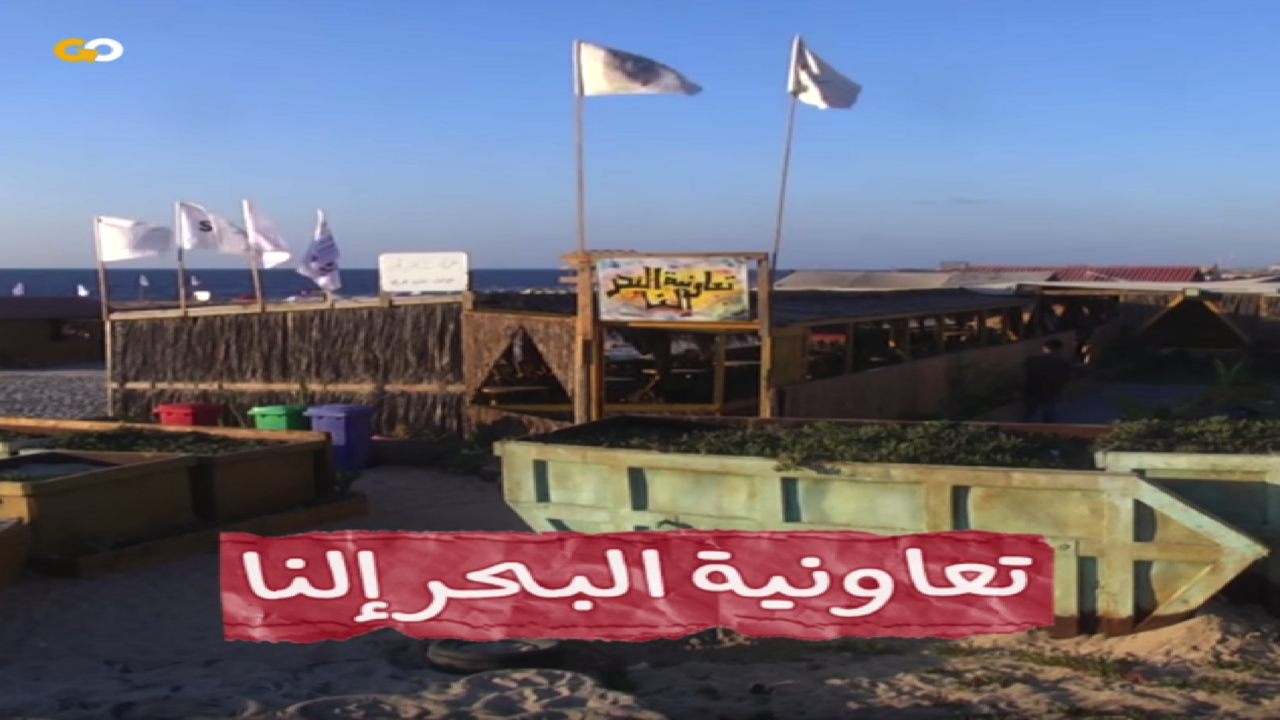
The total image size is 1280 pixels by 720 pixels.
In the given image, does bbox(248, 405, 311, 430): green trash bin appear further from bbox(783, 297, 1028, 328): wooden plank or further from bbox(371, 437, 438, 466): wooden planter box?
bbox(783, 297, 1028, 328): wooden plank

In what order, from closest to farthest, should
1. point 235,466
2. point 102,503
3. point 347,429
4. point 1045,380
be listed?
point 102,503, point 235,466, point 347,429, point 1045,380

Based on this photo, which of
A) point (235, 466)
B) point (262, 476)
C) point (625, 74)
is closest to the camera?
point (235, 466)

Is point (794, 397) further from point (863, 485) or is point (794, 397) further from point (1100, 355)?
point (1100, 355)

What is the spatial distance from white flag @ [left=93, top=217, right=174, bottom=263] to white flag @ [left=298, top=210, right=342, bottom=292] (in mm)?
2279

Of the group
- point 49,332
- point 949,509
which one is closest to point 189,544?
point 949,509

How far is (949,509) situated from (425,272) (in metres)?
11.7

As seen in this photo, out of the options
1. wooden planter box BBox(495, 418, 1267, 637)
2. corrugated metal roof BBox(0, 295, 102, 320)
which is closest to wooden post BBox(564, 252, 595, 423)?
wooden planter box BBox(495, 418, 1267, 637)

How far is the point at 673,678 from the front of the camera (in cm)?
625

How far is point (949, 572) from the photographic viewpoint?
6.12m

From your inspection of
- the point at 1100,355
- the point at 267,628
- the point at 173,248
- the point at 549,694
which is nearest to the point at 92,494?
the point at 267,628

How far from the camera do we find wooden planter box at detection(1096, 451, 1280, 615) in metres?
6.37

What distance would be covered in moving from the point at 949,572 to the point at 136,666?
4.22 m

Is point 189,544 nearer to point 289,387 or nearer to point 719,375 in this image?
point 719,375

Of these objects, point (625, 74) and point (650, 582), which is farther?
point (625, 74)
